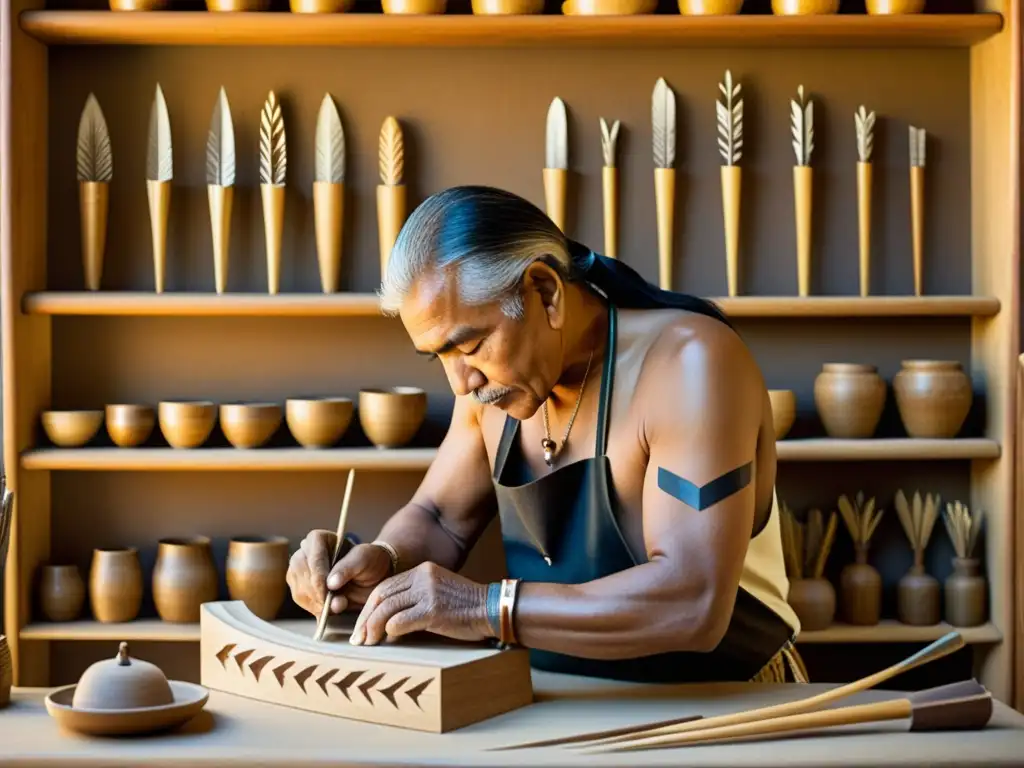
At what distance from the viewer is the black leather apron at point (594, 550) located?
2562mm

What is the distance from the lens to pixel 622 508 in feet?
8.43

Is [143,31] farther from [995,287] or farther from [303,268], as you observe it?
[995,287]

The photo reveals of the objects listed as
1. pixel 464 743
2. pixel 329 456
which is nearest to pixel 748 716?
pixel 464 743

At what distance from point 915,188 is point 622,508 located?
1.74 meters

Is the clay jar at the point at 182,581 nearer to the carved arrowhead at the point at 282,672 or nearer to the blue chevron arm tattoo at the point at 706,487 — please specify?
the carved arrowhead at the point at 282,672

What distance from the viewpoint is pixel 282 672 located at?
2.17 metres

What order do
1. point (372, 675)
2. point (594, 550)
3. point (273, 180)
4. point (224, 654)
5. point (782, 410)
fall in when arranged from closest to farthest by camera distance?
1. point (372, 675)
2. point (224, 654)
3. point (594, 550)
4. point (782, 410)
5. point (273, 180)

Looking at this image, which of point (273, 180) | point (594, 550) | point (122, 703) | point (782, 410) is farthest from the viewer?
point (273, 180)

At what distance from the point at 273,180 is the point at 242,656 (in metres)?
1.86

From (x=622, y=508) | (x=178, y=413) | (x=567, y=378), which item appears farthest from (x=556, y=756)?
(x=178, y=413)

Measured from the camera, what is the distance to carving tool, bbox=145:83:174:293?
12.3ft

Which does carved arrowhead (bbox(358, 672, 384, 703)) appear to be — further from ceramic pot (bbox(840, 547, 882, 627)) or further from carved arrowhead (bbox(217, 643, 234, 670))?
ceramic pot (bbox(840, 547, 882, 627))

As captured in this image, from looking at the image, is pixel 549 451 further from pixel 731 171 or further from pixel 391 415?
pixel 731 171

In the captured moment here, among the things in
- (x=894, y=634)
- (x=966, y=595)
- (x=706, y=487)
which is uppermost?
(x=706, y=487)
